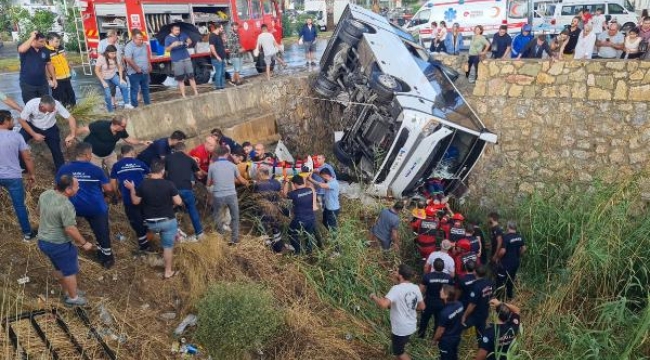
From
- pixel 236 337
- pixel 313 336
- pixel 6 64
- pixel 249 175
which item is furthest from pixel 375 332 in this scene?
pixel 6 64

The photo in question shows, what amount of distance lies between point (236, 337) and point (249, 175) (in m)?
2.95

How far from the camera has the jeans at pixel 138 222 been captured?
6027mm

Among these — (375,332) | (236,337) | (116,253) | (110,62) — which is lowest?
(375,332)

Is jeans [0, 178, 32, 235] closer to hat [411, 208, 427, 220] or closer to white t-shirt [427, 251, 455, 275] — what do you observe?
white t-shirt [427, 251, 455, 275]

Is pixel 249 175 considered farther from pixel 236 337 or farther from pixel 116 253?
pixel 236 337

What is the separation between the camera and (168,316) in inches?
219

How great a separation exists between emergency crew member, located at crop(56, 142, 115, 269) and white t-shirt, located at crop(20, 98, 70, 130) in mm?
1300

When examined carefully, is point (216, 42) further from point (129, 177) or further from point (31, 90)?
point (129, 177)

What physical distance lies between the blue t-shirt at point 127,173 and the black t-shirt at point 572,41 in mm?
8704

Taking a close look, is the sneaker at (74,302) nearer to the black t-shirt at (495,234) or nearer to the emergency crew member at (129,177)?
the emergency crew member at (129,177)

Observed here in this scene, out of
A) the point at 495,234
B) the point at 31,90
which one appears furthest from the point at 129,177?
the point at 495,234

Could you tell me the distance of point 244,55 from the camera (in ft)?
48.5

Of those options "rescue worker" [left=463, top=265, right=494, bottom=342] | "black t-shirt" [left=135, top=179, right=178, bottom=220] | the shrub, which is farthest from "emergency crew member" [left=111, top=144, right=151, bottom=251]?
"rescue worker" [left=463, top=265, right=494, bottom=342]

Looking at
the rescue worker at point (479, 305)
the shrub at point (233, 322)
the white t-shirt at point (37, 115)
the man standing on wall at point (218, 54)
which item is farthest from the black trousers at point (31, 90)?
the rescue worker at point (479, 305)
